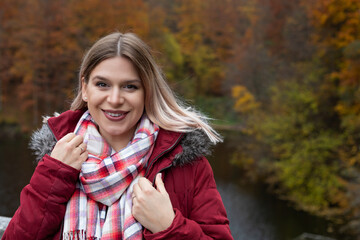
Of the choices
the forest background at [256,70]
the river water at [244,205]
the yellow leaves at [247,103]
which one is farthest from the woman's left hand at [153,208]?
the yellow leaves at [247,103]

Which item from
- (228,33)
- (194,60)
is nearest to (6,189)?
(194,60)

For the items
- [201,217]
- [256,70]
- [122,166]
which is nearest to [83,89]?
[122,166]

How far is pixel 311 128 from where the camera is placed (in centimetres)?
1326

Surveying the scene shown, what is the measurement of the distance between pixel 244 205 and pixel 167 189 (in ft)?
39.6

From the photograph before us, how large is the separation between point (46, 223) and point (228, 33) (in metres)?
30.3

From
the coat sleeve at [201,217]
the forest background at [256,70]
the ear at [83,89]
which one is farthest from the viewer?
the forest background at [256,70]

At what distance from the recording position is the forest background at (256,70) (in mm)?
12390

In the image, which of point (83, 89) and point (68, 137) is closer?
point (68, 137)

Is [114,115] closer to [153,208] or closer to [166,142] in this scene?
[166,142]

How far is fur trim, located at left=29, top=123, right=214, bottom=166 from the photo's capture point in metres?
1.61

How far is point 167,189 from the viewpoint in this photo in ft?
5.17

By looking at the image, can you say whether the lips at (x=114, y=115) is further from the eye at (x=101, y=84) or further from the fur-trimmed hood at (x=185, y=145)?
the fur-trimmed hood at (x=185, y=145)

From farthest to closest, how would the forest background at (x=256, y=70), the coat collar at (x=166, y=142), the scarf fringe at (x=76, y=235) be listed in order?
the forest background at (x=256, y=70) → the coat collar at (x=166, y=142) → the scarf fringe at (x=76, y=235)

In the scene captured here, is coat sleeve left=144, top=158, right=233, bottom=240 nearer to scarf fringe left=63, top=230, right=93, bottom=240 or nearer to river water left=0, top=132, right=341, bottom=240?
scarf fringe left=63, top=230, right=93, bottom=240
